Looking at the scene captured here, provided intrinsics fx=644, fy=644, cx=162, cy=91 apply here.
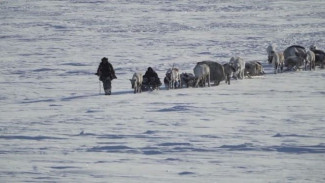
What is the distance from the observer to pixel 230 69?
22547mm

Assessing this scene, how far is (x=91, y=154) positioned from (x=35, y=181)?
5.81 ft

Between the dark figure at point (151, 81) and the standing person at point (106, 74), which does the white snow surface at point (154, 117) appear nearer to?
the dark figure at point (151, 81)

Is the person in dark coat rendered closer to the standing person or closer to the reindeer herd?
the reindeer herd

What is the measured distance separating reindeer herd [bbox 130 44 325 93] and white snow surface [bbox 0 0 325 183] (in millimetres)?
468

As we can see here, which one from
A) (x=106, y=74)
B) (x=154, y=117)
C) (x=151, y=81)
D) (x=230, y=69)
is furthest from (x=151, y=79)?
(x=154, y=117)

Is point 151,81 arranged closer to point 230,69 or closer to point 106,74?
point 106,74

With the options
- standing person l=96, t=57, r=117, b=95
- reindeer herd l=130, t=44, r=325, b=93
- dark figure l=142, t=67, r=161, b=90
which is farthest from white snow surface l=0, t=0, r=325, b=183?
standing person l=96, t=57, r=117, b=95

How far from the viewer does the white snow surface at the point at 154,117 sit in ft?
34.2

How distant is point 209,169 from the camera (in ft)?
34.0

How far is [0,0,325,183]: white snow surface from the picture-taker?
10422mm

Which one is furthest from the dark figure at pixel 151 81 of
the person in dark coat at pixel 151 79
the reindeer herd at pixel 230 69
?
the reindeer herd at pixel 230 69

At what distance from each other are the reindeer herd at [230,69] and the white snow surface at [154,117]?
18.4 inches

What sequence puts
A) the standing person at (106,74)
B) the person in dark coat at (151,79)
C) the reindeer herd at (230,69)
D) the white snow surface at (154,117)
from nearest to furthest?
the white snow surface at (154,117) → the standing person at (106,74) → the person in dark coat at (151,79) → the reindeer herd at (230,69)

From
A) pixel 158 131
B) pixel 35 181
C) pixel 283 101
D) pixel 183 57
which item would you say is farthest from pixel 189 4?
pixel 35 181
